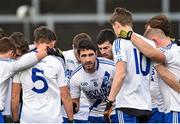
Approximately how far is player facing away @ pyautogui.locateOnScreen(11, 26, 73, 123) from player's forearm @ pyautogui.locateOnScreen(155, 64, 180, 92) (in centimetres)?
115

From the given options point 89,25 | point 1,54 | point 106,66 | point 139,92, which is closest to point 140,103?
point 139,92

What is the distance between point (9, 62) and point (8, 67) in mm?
168

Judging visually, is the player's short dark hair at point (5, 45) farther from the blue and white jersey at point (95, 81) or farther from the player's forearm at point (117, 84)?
the player's forearm at point (117, 84)

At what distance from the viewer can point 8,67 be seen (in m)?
10.1

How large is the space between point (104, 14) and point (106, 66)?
60.3 ft

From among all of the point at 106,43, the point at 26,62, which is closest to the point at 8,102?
the point at 26,62

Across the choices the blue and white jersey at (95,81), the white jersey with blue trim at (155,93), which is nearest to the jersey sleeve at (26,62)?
the blue and white jersey at (95,81)

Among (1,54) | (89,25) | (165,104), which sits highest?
(89,25)

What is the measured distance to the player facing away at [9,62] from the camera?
9805 mm

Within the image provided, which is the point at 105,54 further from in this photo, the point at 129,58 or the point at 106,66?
the point at 129,58

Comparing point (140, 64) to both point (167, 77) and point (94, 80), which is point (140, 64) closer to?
point (167, 77)

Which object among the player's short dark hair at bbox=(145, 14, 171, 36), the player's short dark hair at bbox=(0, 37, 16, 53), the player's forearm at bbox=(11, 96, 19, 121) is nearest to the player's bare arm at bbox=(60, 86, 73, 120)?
the player's forearm at bbox=(11, 96, 19, 121)

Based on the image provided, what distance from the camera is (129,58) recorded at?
945cm

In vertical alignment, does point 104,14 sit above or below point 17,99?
above
